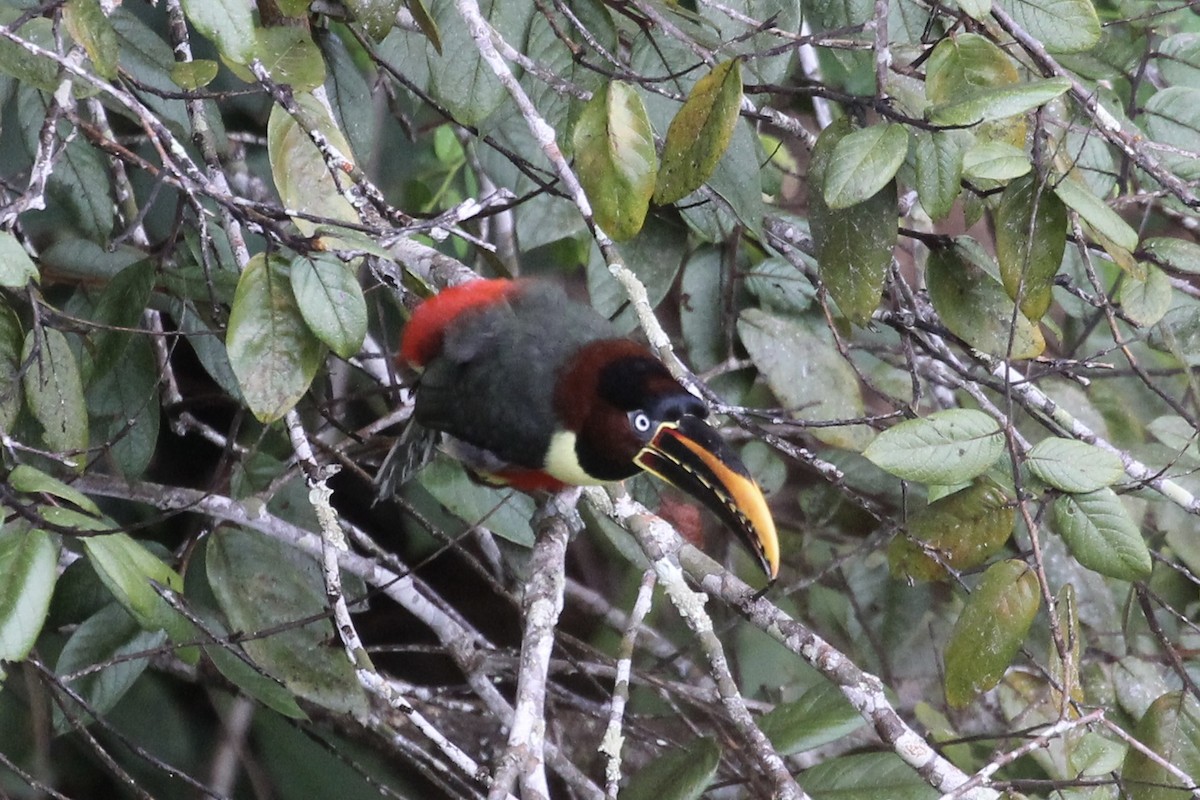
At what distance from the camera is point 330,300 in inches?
55.2

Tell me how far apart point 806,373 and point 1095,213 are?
0.65 meters

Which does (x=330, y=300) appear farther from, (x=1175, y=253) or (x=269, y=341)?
(x=1175, y=253)

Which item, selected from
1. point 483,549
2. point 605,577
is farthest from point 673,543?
point 605,577

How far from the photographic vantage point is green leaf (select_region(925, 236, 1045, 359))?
1.76 metres

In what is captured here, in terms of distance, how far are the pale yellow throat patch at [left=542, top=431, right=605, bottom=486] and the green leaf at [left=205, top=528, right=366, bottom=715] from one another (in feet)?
1.43

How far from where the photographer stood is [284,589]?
1806mm

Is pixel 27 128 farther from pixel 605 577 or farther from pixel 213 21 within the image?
pixel 605 577

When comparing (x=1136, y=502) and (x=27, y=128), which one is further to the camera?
(x=1136, y=502)

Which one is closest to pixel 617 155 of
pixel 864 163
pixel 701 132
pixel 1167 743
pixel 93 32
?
pixel 701 132

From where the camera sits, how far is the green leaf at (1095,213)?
142 cm

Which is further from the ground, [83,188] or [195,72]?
[195,72]

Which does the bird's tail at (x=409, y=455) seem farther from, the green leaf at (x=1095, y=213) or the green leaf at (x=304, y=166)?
the green leaf at (x=1095, y=213)

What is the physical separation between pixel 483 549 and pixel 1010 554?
3.55 ft

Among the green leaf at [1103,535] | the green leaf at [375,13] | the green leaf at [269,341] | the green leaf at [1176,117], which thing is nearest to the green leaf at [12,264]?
the green leaf at [269,341]
